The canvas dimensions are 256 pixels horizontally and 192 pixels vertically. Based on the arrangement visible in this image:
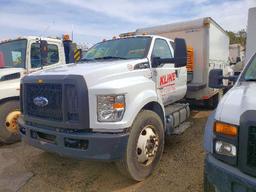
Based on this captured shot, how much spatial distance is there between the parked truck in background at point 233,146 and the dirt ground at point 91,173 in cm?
129

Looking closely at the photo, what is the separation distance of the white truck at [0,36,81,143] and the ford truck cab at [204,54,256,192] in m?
4.59

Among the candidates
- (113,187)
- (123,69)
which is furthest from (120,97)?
(113,187)

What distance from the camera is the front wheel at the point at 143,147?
398 cm

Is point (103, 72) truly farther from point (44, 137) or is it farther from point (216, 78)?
point (216, 78)

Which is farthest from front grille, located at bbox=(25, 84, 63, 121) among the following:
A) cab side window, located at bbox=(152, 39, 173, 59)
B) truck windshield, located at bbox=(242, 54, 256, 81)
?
truck windshield, located at bbox=(242, 54, 256, 81)

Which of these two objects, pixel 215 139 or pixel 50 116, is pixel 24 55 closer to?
pixel 50 116

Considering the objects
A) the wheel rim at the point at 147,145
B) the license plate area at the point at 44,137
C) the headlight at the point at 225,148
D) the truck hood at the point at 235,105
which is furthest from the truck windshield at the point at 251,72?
the license plate area at the point at 44,137

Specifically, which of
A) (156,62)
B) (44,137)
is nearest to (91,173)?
(44,137)

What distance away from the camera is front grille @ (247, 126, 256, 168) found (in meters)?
2.34

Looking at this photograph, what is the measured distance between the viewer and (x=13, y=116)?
20.6ft

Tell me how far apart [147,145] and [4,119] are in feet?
11.0

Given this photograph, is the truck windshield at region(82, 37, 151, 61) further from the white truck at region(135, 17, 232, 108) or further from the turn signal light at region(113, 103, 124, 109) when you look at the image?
the white truck at region(135, 17, 232, 108)

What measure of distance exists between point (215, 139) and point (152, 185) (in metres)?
1.72

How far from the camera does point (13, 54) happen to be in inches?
272
